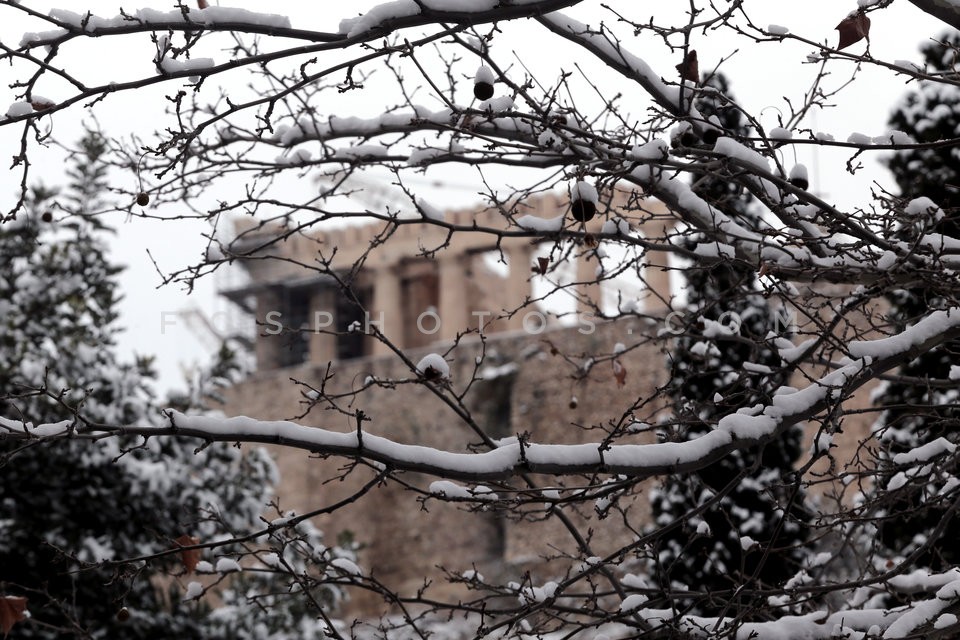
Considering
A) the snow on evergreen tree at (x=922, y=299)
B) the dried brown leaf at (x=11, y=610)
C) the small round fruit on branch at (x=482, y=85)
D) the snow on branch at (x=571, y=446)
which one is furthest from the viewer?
the snow on evergreen tree at (x=922, y=299)

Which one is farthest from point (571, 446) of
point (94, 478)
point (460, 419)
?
point (460, 419)

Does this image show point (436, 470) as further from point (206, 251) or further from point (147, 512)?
point (147, 512)

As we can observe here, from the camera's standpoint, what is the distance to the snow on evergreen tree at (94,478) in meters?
8.02

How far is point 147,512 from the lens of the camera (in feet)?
27.6

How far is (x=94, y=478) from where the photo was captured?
329 inches

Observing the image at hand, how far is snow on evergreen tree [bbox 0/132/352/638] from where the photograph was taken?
26.3 ft

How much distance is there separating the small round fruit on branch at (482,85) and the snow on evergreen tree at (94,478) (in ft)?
16.0

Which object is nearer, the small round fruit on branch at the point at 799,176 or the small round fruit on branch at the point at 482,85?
the small round fruit on branch at the point at 482,85

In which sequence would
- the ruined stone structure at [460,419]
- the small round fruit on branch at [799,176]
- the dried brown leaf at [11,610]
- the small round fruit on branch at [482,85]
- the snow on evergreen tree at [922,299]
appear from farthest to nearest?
the ruined stone structure at [460,419], the snow on evergreen tree at [922,299], the small round fruit on branch at [799,176], the small round fruit on branch at [482,85], the dried brown leaf at [11,610]

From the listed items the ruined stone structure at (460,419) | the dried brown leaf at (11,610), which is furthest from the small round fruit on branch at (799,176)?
the ruined stone structure at (460,419)

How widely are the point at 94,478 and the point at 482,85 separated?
5923 millimetres

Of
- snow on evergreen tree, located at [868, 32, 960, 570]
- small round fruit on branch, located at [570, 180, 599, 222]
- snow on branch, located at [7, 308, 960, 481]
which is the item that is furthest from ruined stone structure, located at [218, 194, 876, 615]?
small round fruit on branch, located at [570, 180, 599, 222]

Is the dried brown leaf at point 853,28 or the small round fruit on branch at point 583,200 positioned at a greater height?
the dried brown leaf at point 853,28

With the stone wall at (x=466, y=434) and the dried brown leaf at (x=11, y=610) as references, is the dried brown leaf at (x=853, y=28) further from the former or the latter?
the stone wall at (x=466, y=434)
